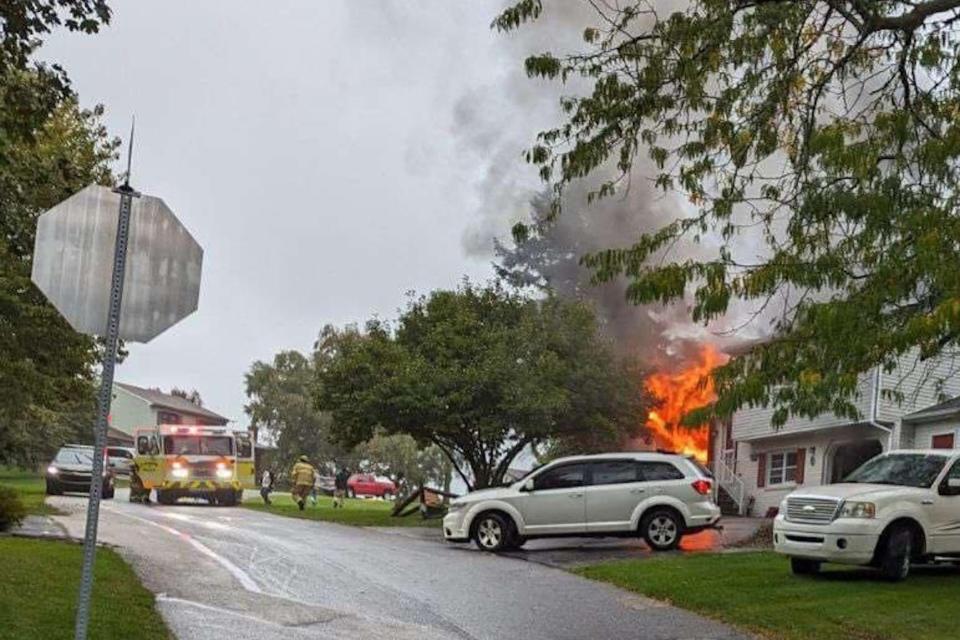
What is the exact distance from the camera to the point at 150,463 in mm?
30828

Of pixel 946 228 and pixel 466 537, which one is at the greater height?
pixel 946 228

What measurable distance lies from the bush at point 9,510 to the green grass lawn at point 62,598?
7.95 feet

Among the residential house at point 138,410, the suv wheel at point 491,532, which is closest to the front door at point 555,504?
the suv wheel at point 491,532

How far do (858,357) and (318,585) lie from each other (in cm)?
659

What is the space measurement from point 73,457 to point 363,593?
2418 cm

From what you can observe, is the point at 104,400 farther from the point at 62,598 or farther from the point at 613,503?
the point at 613,503

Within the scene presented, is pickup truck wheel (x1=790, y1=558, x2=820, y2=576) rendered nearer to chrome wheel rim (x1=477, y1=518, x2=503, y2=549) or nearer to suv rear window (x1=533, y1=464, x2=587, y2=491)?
suv rear window (x1=533, y1=464, x2=587, y2=491)

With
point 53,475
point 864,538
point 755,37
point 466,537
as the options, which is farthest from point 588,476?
point 53,475

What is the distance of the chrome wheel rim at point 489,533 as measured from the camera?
1919 cm

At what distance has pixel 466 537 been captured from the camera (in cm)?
1953

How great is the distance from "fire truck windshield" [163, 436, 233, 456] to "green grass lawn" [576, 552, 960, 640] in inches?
686

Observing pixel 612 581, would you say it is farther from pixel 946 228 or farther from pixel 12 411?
pixel 12 411

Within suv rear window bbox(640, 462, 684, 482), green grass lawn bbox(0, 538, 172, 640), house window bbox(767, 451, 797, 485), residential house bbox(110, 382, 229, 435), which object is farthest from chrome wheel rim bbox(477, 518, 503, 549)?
residential house bbox(110, 382, 229, 435)

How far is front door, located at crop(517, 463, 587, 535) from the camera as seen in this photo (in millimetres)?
19141
